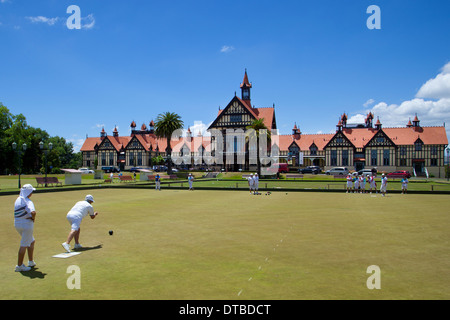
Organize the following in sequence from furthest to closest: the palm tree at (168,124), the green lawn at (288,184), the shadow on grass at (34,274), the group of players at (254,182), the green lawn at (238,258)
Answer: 1. the palm tree at (168,124)
2. the green lawn at (288,184)
3. the group of players at (254,182)
4. the shadow on grass at (34,274)
5. the green lawn at (238,258)

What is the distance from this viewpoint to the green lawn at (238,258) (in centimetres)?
567

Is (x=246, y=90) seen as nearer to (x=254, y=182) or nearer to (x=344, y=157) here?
(x=344, y=157)

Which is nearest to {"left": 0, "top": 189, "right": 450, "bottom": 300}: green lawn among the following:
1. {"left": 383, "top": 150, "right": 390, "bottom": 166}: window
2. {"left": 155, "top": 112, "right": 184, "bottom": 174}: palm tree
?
{"left": 155, "top": 112, "right": 184, "bottom": 174}: palm tree

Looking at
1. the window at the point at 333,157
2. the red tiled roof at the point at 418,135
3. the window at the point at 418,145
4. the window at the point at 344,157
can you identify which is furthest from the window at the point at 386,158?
the window at the point at 333,157

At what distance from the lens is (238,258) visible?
7695mm

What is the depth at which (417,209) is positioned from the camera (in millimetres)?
16703

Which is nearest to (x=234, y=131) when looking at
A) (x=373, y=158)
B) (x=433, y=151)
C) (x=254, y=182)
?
(x=373, y=158)

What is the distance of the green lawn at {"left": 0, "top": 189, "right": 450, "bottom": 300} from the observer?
223 inches

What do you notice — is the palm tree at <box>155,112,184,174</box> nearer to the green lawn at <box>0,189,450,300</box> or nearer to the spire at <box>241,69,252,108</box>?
the spire at <box>241,69,252,108</box>

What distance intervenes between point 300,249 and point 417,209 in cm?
1144

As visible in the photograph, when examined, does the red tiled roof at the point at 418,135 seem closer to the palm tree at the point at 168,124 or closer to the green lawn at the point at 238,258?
the palm tree at the point at 168,124
